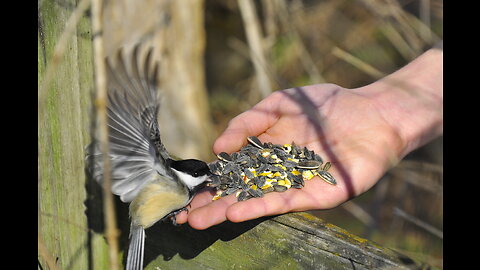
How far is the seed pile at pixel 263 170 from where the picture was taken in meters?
2.42

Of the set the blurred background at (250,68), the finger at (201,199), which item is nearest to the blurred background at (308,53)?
the blurred background at (250,68)

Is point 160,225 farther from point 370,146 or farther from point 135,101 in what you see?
point 370,146

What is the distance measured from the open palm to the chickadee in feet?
0.44

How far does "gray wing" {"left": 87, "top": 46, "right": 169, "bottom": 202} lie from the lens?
2156mm

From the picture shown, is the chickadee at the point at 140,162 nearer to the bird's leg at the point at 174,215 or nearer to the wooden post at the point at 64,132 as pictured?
the bird's leg at the point at 174,215

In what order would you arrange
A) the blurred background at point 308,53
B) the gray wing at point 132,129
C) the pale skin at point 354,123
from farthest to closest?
the blurred background at point 308,53 < the pale skin at point 354,123 < the gray wing at point 132,129

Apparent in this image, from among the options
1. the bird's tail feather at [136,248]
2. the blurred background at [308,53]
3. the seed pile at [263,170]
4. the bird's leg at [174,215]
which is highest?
the blurred background at [308,53]

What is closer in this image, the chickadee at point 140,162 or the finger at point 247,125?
the chickadee at point 140,162

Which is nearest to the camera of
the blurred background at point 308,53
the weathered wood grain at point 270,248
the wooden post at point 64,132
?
the weathered wood grain at point 270,248

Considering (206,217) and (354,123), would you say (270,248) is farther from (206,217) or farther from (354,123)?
(354,123)

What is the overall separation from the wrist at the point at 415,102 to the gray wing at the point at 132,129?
4.09 ft

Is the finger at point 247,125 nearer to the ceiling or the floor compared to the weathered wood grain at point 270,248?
nearer to the ceiling

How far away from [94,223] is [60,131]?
376mm

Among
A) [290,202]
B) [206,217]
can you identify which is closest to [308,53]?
[290,202]
